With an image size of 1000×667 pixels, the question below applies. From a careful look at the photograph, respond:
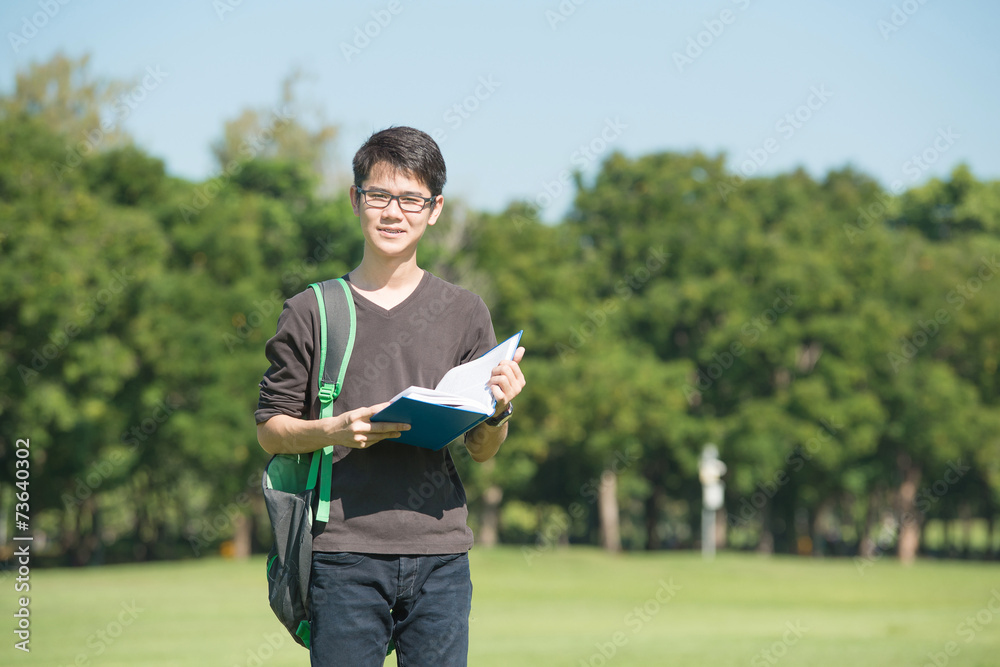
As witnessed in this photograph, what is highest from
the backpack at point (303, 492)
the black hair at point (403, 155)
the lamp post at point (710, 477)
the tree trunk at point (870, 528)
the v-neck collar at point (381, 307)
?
the black hair at point (403, 155)

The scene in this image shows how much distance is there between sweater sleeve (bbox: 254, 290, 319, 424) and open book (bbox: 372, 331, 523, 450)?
291 millimetres

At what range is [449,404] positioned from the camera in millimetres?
2766

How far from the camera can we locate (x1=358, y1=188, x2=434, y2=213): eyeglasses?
3.12m

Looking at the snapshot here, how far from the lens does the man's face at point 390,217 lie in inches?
123

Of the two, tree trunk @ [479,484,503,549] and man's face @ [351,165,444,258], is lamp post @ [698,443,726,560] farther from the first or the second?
man's face @ [351,165,444,258]

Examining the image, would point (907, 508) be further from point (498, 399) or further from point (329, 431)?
point (329, 431)

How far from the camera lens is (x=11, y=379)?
25.2 metres

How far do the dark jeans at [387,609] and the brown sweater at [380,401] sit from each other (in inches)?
2.0

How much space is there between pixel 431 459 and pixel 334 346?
42cm

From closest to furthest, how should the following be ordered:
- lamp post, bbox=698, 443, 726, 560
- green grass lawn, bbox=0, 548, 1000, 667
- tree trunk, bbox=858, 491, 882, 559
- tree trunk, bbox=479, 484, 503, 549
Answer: green grass lawn, bbox=0, 548, 1000, 667 < lamp post, bbox=698, 443, 726, 560 < tree trunk, bbox=479, 484, 503, 549 < tree trunk, bbox=858, 491, 882, 559

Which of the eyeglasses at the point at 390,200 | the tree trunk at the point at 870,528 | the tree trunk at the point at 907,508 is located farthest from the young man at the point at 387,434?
the tree trunk at the point at 870,528

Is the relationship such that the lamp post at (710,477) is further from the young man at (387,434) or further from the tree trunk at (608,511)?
the young man at (387,434)

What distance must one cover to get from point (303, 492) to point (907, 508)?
4247cm

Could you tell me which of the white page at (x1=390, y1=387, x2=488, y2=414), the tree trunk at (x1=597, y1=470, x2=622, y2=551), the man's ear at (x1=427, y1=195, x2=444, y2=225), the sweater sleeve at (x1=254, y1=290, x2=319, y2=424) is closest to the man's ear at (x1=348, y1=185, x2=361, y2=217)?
the man's ear at (x1=427, y1=195, x2=444, y2=225)
